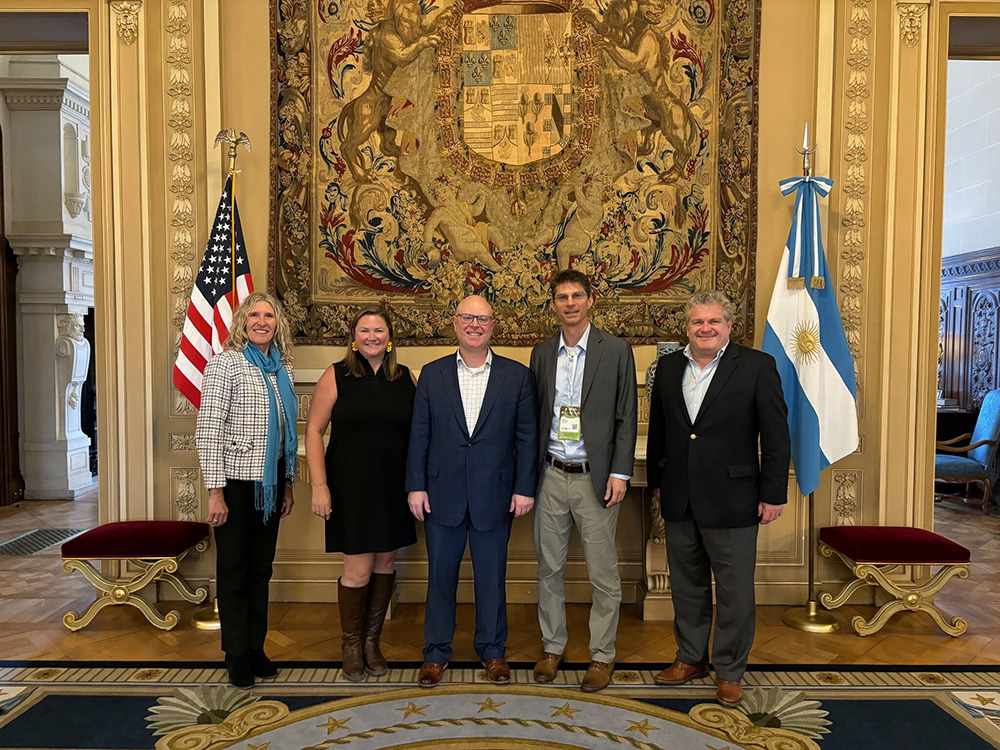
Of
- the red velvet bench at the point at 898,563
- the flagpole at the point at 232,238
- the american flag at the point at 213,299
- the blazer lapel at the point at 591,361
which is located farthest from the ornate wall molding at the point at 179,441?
the red velvet bench at the point at 898,563

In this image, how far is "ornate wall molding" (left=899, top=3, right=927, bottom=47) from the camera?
4.09 meters

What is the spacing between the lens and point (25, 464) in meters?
7.02

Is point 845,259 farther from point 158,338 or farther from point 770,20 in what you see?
point 158,338

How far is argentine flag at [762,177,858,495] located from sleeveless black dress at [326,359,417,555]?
7.01 ft

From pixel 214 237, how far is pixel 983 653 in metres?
4.56

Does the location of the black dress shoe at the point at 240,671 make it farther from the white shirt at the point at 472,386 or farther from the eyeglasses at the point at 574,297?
the eyeglasses at the point at 574,297

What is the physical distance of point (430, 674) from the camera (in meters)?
3.10

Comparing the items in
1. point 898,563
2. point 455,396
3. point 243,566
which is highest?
point 455,396

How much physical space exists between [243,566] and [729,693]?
214 centimetres

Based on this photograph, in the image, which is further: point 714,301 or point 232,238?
point 232,238

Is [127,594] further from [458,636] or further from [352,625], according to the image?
[458,636]

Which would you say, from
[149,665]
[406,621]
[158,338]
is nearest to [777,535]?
[406,621]

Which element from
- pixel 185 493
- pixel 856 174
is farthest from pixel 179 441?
pixel 856 174

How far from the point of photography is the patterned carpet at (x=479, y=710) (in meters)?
2.71
